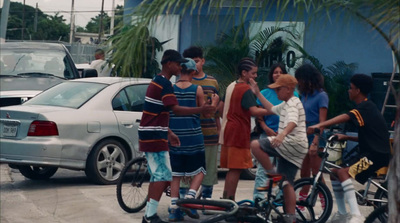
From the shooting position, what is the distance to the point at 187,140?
8297 mm

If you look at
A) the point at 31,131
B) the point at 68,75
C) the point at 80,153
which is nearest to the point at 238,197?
the point at 80,153

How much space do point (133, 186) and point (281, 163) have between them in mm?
2154

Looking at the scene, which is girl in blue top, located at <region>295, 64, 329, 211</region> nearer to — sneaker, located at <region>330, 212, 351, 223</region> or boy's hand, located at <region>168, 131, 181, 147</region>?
sneaker, located at <region>330, 212, 351, 223</region>

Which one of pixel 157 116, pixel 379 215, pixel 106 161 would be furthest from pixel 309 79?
pixel 106 161

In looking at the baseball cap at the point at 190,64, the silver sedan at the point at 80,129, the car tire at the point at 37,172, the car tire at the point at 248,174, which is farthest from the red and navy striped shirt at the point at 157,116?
the car tire at the point at 37,172

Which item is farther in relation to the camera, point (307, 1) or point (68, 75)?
point (68, 75)

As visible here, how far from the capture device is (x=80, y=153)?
35.7ft

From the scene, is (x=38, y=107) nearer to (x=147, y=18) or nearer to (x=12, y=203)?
(x=12, y=203)

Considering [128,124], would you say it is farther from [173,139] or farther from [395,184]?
[395,184]

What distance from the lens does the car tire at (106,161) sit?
36.0 ft

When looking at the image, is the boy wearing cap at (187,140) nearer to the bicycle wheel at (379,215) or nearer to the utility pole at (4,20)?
the bicycle wheel at (379,215)

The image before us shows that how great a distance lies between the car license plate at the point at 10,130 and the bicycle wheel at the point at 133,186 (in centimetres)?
245

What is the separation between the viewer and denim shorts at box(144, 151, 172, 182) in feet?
25.7

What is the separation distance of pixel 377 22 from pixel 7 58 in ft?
39.7
